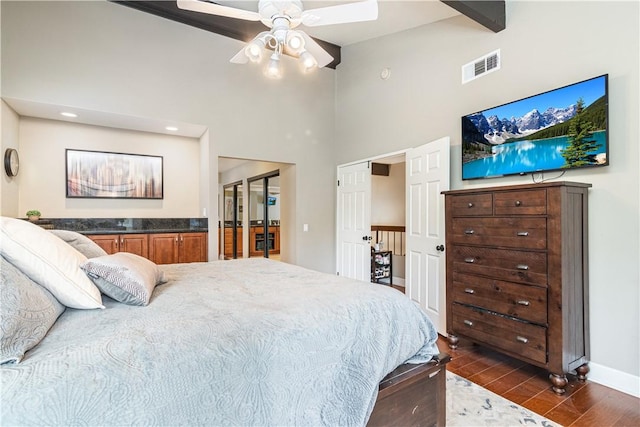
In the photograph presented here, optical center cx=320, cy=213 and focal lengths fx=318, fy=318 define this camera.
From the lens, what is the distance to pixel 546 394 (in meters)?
2.20

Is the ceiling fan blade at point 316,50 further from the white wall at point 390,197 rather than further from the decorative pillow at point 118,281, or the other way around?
the white wall at point 390,197

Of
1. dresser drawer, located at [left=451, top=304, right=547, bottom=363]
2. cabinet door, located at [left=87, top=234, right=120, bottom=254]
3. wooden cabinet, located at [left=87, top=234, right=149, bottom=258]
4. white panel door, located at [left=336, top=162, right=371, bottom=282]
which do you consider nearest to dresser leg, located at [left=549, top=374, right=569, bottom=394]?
dresser drawer, located at [left=451, top=304, right=547, bottom=363]

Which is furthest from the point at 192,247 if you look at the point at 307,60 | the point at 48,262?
the point at 48,262

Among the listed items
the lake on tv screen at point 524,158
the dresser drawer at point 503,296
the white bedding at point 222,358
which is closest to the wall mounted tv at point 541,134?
the lake on tv screen at point 524,158

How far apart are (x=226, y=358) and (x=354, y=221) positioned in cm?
396

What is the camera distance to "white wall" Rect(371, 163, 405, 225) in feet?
20.4

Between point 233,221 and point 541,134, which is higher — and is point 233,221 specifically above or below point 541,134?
below

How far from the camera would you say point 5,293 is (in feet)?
3.04

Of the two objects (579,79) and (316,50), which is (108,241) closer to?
(316,50)

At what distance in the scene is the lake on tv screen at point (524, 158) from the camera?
2.49 m

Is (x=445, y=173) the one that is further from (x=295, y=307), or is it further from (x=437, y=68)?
(x=295, y=307)

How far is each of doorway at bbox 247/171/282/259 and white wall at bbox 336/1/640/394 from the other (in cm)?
372

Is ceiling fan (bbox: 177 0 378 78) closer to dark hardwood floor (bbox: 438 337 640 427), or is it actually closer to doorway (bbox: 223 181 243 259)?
dark hardwood floor (bbox: 438 337 640 427)

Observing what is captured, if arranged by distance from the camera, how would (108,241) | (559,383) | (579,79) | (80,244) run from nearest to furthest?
1. (80,244)
2. (559,383)
3. (579,79)
4. (108,241)
